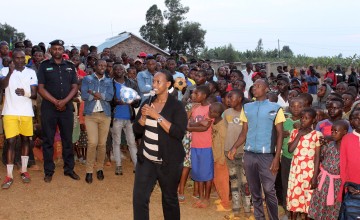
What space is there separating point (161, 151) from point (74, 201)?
8.24 ft

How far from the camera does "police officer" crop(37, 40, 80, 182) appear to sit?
6.99m

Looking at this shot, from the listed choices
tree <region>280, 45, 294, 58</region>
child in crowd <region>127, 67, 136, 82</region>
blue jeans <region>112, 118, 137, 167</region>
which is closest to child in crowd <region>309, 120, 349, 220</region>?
blue jeans <region>112, 118, 137, 167</region>

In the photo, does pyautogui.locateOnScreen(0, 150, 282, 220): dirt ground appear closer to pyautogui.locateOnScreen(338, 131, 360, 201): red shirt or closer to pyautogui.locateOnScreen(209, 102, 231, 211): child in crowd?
pyautogui.locateOnScreen(209, 102, 231, 211): child in crowd

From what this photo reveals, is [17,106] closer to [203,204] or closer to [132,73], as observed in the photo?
[132,73]

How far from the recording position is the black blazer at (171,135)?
4770 mm

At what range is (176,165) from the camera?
4848 mm

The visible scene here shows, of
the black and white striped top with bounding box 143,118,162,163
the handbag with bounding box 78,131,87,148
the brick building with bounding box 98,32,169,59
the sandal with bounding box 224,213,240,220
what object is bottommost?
the sandal with bounding box 224,213,240,220

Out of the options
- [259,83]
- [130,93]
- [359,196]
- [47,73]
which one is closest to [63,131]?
[47,73]

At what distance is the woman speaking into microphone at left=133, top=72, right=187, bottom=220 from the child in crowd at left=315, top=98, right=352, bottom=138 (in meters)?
2.03

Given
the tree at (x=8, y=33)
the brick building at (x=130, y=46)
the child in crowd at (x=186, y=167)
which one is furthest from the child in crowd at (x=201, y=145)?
the tree at (x=8, y=33)

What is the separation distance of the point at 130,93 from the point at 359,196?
3.37 metres

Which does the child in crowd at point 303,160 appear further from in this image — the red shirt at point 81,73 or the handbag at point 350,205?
the red shirt at point 81,73

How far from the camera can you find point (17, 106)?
6914mm

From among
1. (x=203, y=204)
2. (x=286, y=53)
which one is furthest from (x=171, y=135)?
(x=286, y=53)
